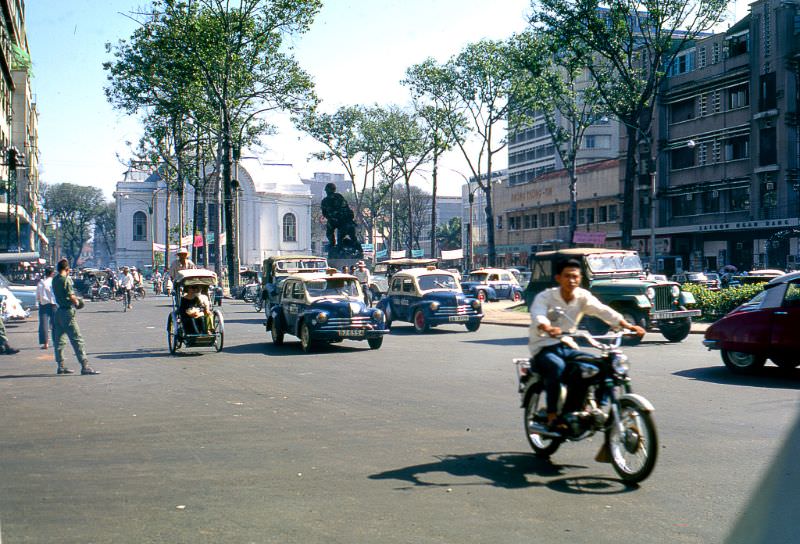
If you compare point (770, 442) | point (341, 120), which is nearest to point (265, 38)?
point (341, 120)

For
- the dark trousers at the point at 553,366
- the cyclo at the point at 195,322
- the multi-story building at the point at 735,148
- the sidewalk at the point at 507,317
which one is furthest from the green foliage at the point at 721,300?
the multi-story building at the point at 735,148

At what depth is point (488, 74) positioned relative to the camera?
51156 millimetres

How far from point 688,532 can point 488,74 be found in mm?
47804

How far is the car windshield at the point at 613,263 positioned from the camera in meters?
21.1

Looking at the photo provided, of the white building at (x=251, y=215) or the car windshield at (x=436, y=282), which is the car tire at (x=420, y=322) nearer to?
the car windshield at (x=436, y=282)

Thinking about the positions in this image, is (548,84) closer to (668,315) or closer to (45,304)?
(668,315)

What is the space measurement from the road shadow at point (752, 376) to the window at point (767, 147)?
3809 cm

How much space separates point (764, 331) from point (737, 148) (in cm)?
4270

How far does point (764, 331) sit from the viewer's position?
43.0 feet

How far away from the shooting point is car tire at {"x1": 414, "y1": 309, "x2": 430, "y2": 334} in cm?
2338

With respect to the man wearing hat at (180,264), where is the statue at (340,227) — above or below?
above

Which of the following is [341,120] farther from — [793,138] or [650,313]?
[650,313]

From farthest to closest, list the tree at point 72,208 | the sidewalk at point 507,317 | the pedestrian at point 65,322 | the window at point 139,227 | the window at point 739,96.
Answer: the tree at point 72,208
the window at point 139,227
the window at point 739,96
the sidewalk at point 507,317
the pedestrian at point 65,322

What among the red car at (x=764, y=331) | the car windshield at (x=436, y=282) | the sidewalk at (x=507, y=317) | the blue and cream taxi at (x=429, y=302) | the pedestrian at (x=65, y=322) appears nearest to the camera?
the red car at (x=764, y=331)
